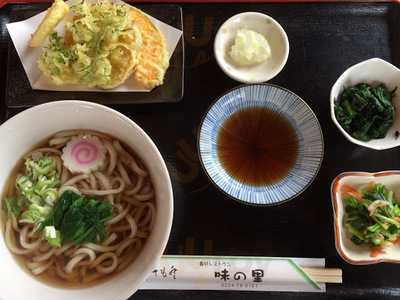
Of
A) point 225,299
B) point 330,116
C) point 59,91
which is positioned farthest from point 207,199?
point 59,91

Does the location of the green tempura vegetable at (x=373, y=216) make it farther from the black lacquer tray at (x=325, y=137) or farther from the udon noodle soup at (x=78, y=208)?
the udon noodle soup at (x=78, y=208)

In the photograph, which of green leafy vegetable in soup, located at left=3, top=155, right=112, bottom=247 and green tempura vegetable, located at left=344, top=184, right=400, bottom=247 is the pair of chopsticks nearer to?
green tempura vegetable, located at left=344, top=184, right=400, bottom=247

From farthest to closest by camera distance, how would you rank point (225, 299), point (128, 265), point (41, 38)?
point (41, 38) < point (225, 299) < point (128, 265)

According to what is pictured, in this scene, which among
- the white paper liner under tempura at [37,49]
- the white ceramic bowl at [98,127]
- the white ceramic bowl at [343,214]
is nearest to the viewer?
the white ceramic bowl at [98,127]

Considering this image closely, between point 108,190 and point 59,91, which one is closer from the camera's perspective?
point 108,190

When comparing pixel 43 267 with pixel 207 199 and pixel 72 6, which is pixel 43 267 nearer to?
pixel 207 199

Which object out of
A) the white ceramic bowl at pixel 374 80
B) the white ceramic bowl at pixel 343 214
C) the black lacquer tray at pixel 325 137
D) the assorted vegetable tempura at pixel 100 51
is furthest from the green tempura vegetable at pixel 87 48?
the white ceramic bowl at pixel 343 214

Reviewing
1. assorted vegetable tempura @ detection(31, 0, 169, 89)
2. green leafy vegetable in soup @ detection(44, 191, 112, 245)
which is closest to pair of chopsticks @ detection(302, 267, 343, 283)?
green leafy vegetable in soup @ detection(44, 191, 112, 245)
